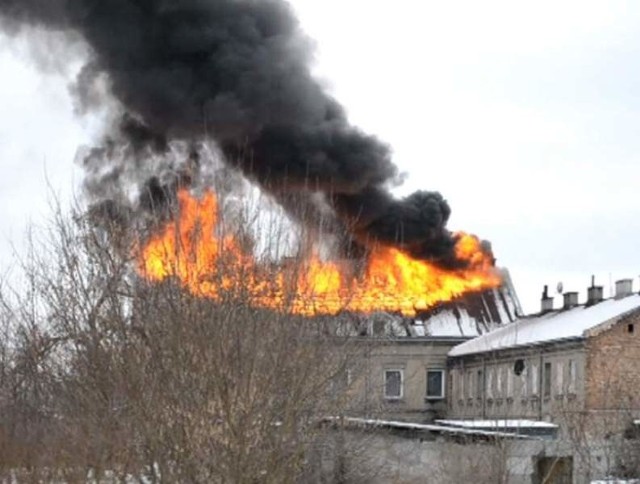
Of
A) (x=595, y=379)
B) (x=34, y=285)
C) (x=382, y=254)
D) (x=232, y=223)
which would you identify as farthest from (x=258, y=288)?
(x=382, y=254)

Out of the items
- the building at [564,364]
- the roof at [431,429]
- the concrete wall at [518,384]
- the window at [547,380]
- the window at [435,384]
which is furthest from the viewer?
the window at [435,384]

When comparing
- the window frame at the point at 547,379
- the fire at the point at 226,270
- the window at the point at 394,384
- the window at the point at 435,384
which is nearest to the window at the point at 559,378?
the window frame at the point at 547,379

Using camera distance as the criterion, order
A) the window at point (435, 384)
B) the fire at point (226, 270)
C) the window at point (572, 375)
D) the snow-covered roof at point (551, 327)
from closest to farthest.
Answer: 1. the fire at point (226, 270)
2. the window at point (572, 375)
3. the snow-covered roof at point (551, 327)
4. the window at point (435, 384)

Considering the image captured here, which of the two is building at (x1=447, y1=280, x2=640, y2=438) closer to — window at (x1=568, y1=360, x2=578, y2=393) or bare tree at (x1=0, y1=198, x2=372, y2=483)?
window at (x1=568, y1=360, x2=578, y2=393)

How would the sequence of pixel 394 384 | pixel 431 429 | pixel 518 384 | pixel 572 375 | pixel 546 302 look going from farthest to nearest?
pixel 394 384
pixel 546 302
pixel 518 384
pixel 572 375
pixel 431 429

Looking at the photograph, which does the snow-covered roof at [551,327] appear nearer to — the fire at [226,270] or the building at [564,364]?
the building at [564,364]

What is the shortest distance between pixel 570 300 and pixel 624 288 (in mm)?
4869

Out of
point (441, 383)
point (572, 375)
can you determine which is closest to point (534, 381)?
point (572, 375)

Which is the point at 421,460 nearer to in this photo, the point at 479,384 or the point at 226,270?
the point at 226,270

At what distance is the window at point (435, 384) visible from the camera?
60062mm

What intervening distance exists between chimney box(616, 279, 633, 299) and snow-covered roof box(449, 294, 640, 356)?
39 cm

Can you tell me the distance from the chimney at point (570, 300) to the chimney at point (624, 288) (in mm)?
3973

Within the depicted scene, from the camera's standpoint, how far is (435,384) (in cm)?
6022

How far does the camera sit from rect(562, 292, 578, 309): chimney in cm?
5197
